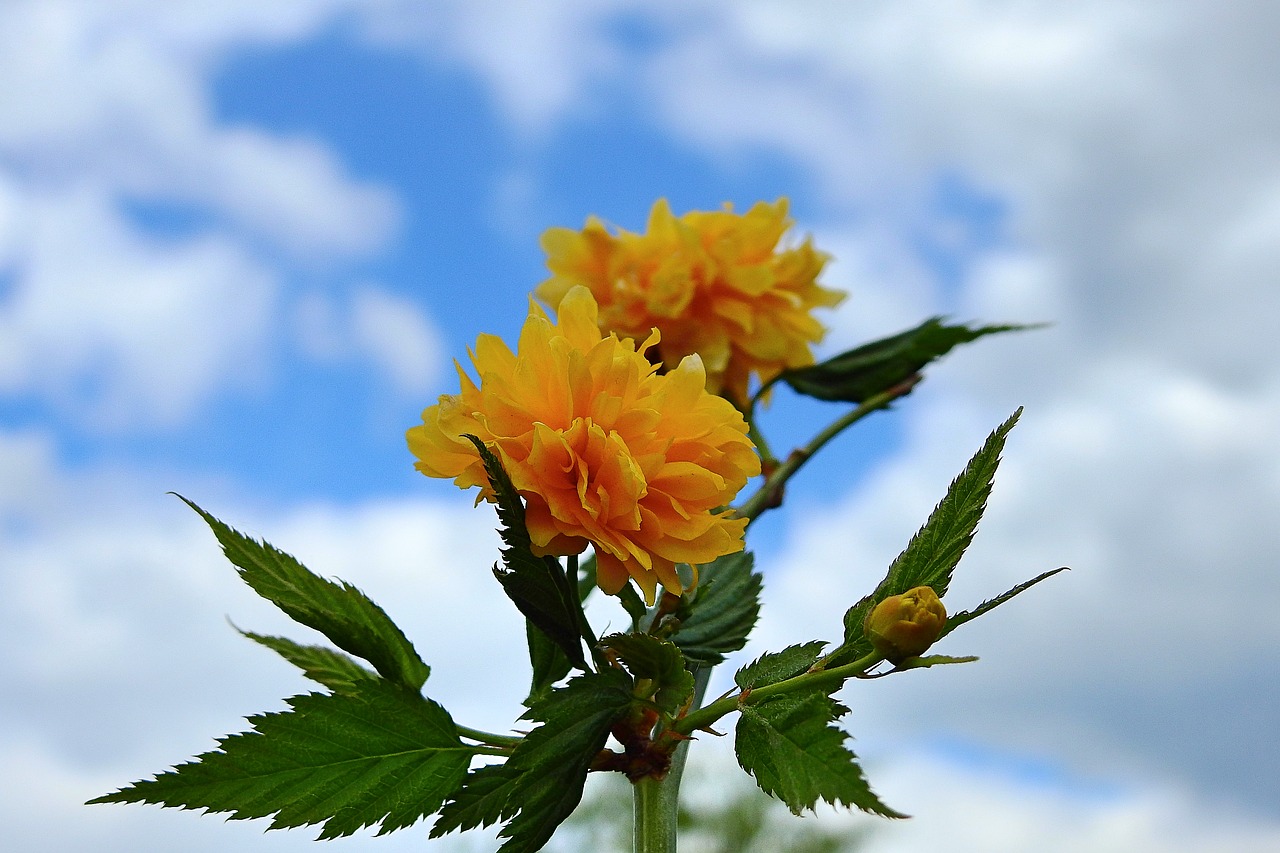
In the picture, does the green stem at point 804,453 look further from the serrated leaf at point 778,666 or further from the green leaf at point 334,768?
the green leaf at point 334,768

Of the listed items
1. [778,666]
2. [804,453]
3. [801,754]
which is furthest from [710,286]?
[801,754]

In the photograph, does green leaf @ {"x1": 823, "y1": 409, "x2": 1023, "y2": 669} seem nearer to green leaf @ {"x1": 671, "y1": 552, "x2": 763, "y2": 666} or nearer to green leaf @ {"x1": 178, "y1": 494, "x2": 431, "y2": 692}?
green leaf @ {"x1": 671, "y1": 552, "x2": 763, "y2": 666}

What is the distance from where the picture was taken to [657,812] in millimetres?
946

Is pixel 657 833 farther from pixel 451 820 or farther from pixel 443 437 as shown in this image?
pixel 443 437

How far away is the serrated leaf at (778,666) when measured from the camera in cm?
88

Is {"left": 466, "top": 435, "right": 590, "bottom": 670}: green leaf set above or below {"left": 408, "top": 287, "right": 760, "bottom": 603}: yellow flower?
below

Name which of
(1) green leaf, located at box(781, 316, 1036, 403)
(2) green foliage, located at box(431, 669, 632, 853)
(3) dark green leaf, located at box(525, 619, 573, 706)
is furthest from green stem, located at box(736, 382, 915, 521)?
(2) green foliage, located at box(431, 669, 632, 853)

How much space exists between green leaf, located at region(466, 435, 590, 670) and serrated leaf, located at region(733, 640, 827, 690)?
0.42 ft

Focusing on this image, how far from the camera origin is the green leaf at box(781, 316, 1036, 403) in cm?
152

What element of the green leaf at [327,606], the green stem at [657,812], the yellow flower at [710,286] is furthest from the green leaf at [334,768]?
the yellow flower at [710,286]

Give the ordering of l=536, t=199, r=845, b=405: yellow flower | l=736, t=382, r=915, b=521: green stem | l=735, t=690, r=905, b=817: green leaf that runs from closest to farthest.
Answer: l=735, t=690, r=905, b=817: green leaf < l=736, t=382, r=915, b=521: green stem < l=536, t=199, r=845, b=405: yellow flower

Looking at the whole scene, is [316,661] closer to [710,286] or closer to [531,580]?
[531,580]

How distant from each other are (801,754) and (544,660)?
28 centimetres

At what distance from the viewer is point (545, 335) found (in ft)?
3.01
